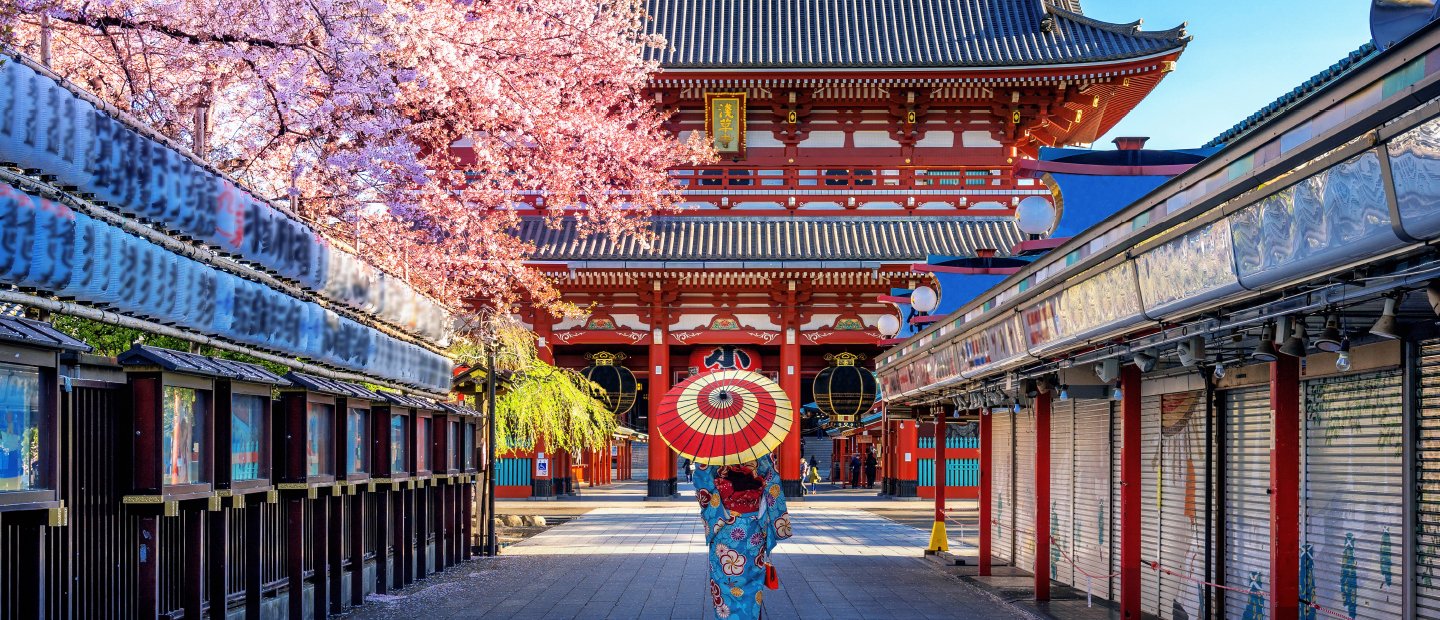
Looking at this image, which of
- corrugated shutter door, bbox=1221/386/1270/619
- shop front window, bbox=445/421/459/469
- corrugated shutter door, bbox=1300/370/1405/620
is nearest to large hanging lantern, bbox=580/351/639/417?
shop front window, bbox=445/421/459/469

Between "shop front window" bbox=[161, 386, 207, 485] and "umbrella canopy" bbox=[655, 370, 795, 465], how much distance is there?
2.92 m

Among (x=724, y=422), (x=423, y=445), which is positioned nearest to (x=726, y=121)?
(x=423, y=445)

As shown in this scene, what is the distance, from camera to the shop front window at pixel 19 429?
579cm

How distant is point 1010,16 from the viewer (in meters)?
33.8

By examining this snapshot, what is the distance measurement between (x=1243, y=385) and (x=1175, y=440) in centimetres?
160

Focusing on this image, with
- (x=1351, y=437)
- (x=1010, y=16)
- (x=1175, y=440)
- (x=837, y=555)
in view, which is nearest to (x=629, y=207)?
(x=1010, y=16)

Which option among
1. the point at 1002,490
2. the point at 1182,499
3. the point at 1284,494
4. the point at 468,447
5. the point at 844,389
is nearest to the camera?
the point at 1284,494

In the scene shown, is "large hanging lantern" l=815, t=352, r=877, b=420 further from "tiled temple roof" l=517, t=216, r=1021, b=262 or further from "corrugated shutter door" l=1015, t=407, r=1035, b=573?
"corrugated shutter door" l=1015, t=407, r=1035, b=573

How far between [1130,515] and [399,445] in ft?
23.1

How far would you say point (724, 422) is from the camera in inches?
380

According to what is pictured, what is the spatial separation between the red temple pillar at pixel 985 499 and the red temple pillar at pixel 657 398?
56.5 ft

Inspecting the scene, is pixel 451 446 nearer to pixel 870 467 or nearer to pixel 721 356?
pixel 721 356

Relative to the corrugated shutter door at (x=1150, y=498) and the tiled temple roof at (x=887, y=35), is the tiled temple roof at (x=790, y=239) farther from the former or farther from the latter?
the corrugated shutter door at (x=1150, y=498)

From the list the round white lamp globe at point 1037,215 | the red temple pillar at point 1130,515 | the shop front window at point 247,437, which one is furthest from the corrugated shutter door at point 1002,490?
the shop front window at point 247,437
